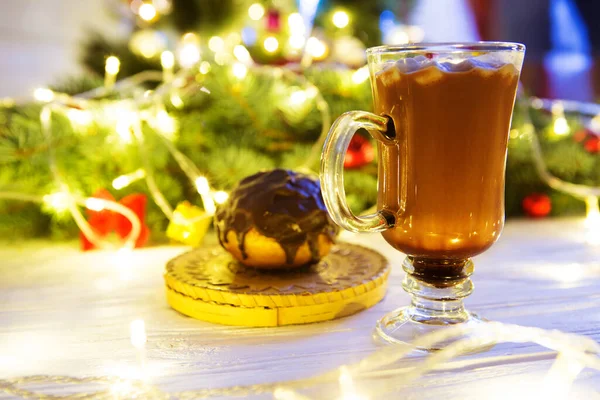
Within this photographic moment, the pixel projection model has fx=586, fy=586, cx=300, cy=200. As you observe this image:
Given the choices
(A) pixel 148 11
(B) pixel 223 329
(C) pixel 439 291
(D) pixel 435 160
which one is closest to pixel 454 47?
(D) pixel 435 160

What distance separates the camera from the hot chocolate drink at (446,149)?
65 cm

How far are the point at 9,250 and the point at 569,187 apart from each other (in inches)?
50.7

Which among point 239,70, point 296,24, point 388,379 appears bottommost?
point 388,379

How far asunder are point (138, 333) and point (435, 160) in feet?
1.33

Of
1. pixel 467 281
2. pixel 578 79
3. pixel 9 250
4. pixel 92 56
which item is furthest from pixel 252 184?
pixel 578 79

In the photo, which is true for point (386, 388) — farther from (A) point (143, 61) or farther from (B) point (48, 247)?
(A) point (143, 61)

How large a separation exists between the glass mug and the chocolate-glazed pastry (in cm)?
13

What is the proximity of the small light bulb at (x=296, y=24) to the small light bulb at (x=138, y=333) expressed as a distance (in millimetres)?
1171

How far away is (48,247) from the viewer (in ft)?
4.02

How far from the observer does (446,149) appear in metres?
0.66

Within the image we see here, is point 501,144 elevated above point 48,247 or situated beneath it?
elevated above

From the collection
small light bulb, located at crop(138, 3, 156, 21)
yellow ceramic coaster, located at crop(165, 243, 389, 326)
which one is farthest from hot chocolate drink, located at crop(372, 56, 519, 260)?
small light bulb, located at crop(138, 3, 156, 21)

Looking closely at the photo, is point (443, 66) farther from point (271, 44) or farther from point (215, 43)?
point (215, 43)

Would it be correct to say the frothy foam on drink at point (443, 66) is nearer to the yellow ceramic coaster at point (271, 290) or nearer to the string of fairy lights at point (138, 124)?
the yellow ceramic coaster at point (271, 290)
